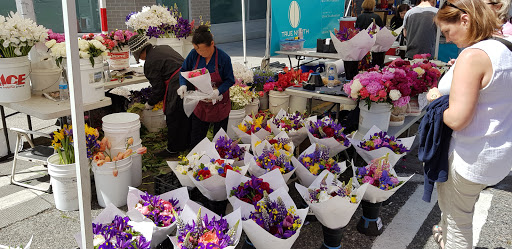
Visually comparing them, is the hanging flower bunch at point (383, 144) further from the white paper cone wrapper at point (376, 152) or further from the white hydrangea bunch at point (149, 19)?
the white hydrangea bunch at point (149, 19)

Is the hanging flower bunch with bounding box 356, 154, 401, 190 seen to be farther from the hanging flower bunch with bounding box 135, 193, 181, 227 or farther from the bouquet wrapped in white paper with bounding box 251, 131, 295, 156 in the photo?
the hanging flower bunch with bounding box 135, 193, 181, 227

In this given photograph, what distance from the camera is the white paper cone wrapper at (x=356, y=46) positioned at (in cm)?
473

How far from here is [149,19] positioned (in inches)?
220

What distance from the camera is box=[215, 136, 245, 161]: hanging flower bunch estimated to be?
3.73 m

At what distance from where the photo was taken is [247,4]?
48.7 ft

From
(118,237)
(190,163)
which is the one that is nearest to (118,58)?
(190,163)

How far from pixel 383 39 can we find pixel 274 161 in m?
2.61

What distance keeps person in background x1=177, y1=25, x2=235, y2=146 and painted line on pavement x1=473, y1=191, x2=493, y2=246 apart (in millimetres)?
2671

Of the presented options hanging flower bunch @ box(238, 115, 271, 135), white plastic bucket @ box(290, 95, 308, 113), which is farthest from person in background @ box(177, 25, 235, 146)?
white plastic bucket @ box(290, 95, 308, 113)

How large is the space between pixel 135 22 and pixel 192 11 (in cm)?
711

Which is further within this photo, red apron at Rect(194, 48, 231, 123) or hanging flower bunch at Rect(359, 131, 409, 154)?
red apron at Rect(194, 48, 231, 123)

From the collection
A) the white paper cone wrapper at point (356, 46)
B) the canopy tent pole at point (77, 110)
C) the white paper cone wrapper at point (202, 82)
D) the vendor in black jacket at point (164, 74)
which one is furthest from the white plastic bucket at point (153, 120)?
the canopy tent pole at point (77, 110)

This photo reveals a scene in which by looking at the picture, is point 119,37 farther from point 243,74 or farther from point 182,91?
point 243,74

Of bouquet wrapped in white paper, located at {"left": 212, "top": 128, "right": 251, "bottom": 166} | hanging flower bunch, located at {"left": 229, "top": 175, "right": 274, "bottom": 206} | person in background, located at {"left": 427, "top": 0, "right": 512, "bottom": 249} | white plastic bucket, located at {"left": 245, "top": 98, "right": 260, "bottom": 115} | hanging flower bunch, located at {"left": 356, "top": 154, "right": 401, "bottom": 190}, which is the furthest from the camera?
white plastic bucket, located at {"left": 245, "top": 98, "right": 260, "bottom": 115}
